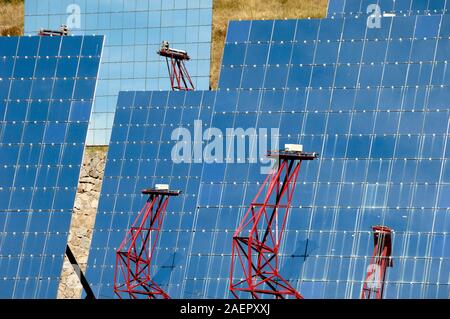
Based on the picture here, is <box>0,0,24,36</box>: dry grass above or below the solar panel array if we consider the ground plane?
above

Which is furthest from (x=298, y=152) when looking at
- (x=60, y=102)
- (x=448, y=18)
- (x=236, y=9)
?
(x=236, y=9)

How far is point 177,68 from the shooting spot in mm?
87438

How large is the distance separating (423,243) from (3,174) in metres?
17.6

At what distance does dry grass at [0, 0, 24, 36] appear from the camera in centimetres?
9444

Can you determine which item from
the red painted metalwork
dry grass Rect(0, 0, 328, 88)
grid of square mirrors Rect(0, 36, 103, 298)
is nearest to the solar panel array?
the red painted metalwork

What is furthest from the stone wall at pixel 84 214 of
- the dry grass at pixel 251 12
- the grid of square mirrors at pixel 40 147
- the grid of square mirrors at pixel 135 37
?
the grid of square mirrors at pixel 40 147

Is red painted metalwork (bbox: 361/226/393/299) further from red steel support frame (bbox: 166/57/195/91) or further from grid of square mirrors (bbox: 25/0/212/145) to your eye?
grid of square mirrors (bbox: 25/0/212/145)

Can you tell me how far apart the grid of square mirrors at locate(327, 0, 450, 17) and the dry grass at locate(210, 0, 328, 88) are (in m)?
17.6

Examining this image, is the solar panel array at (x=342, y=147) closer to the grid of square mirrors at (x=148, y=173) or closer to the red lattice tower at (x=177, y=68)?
the grid of square mirrors at (x=148, y=173)

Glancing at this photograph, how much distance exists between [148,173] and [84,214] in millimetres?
16841

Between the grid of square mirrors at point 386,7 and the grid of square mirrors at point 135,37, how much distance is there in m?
19.1

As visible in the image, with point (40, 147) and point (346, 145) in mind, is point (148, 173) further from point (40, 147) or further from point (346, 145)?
point (346, 145)

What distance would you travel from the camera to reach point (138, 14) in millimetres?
90562

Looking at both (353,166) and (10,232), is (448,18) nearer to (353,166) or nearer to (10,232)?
(353,166)
